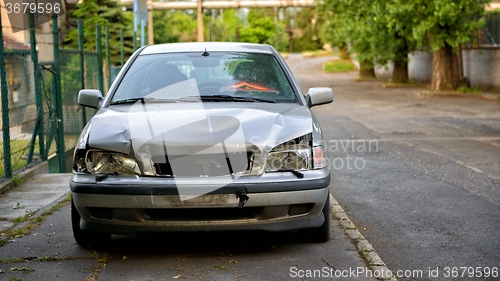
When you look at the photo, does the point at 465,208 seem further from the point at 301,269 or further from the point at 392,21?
the point at 392,21

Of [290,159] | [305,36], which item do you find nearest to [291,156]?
[290,159]

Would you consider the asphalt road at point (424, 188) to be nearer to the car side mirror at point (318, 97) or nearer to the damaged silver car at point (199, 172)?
the damaged silver car at point (199, 172)

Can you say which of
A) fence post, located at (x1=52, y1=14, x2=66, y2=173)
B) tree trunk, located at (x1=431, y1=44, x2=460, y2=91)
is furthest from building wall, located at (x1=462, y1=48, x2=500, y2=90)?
fence post, located at (x1=52, y1=14, x2=66, y2=173)

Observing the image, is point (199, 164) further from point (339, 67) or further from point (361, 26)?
point (339, 67)

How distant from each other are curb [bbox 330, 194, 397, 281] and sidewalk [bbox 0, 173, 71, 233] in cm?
284

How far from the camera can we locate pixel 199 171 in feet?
16.6

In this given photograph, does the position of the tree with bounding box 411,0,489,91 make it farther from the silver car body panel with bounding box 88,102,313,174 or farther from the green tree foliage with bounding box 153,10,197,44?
the green tree foliage with bounding box 153,10,197,44

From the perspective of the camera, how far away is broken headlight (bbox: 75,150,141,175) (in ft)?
16.8

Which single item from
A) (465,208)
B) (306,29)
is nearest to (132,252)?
(465,208)

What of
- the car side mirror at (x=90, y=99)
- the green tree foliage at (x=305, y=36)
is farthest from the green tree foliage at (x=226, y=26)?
the car side mirror at (x=90, y=99)

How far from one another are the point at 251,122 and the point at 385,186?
3.62 metres

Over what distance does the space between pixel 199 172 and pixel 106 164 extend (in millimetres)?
665

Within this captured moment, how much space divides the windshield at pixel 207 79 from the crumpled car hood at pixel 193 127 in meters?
0.32

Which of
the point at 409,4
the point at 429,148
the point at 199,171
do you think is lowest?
the point at 429,148
